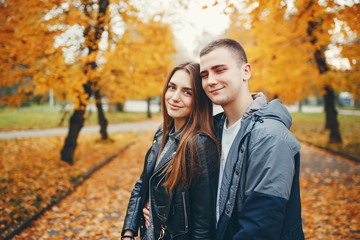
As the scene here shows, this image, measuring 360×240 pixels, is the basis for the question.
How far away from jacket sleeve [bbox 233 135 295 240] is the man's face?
0.52 m

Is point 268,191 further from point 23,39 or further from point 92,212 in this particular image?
point 23,39

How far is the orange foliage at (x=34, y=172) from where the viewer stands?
14.4 ft

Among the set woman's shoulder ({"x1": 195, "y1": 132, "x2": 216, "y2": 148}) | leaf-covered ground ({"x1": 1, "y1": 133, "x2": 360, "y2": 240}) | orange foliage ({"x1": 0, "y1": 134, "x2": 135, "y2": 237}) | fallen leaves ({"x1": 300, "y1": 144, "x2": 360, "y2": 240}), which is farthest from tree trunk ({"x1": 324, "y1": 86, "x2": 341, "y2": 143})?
woman's shoulder ({"x1": 195, "y1": 132, "x2": 216, "y2": 148})

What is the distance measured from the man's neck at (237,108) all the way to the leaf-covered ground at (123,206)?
3312mm

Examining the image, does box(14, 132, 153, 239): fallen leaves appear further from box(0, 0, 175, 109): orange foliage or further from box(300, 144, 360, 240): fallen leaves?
box(300, 144, 360, 240): fallen leaves

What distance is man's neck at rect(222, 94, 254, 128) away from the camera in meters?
1.85

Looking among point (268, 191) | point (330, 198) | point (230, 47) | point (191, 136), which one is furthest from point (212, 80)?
point (330, 198)


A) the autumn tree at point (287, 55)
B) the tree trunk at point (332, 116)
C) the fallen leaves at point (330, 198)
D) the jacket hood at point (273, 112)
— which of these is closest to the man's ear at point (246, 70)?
the jacket hood at point (273, 112)

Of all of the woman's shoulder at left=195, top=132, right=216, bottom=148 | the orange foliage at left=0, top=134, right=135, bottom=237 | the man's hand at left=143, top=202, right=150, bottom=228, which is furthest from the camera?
the orange foliage at left=0, top=134, right=135, bottom=237

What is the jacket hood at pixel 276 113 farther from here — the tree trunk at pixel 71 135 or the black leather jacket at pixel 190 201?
the tree trunk at pixel 71 135

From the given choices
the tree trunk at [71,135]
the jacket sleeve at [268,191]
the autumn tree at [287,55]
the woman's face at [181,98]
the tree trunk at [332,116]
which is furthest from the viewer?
the tree trunk at [332,116]

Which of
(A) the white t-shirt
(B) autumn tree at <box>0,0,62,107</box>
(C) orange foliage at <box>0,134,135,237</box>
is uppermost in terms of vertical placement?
(B) autumn tree at <box>0,0,62,107</box>

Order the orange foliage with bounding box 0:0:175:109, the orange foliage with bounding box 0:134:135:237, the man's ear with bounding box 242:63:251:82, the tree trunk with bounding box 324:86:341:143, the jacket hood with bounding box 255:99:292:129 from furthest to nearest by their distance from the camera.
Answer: the tree trunk with bounding box 324:86:341:143
the orange foliage with bounding box 0:134:135:237
the orange foliage with bounding box 0:0:175:109
the man's ear with bounding box 242:63:251:82
the jacket hood with bounding box 255:99:292:129

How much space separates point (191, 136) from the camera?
5.93ft
